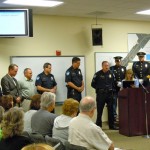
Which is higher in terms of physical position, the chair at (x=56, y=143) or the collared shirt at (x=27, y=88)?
the collared shirt at (x=27, y=88)

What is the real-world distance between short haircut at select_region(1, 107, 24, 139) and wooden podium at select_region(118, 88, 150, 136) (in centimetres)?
395

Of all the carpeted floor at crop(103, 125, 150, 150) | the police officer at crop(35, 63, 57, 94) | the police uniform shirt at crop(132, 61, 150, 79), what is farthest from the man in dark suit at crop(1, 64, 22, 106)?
the police uniform shirt at crop(132, 61, 150, 79)

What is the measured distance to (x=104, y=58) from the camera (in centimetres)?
852

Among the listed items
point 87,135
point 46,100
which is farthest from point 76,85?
point 87,135

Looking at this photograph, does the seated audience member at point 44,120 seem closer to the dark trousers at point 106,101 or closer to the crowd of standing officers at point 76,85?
the crowd of standing officers at point 76,85

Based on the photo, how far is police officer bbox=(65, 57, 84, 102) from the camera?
735cm

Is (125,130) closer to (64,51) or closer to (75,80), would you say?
(75,80)

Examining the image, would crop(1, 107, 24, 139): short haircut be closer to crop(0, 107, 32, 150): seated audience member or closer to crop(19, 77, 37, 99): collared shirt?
crop(0, 107, 32, 150): seated audience member

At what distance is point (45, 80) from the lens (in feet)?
23.6

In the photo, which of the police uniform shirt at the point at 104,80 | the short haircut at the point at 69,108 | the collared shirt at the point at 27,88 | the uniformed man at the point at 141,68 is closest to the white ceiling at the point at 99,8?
the uniformed man at the point at 141,68

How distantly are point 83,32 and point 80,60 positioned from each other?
753 millimetres

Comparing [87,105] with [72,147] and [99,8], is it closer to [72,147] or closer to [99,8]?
[72,147]

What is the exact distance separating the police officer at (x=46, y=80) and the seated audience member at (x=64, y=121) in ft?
11.5

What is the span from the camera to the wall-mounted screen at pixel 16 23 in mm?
6004
